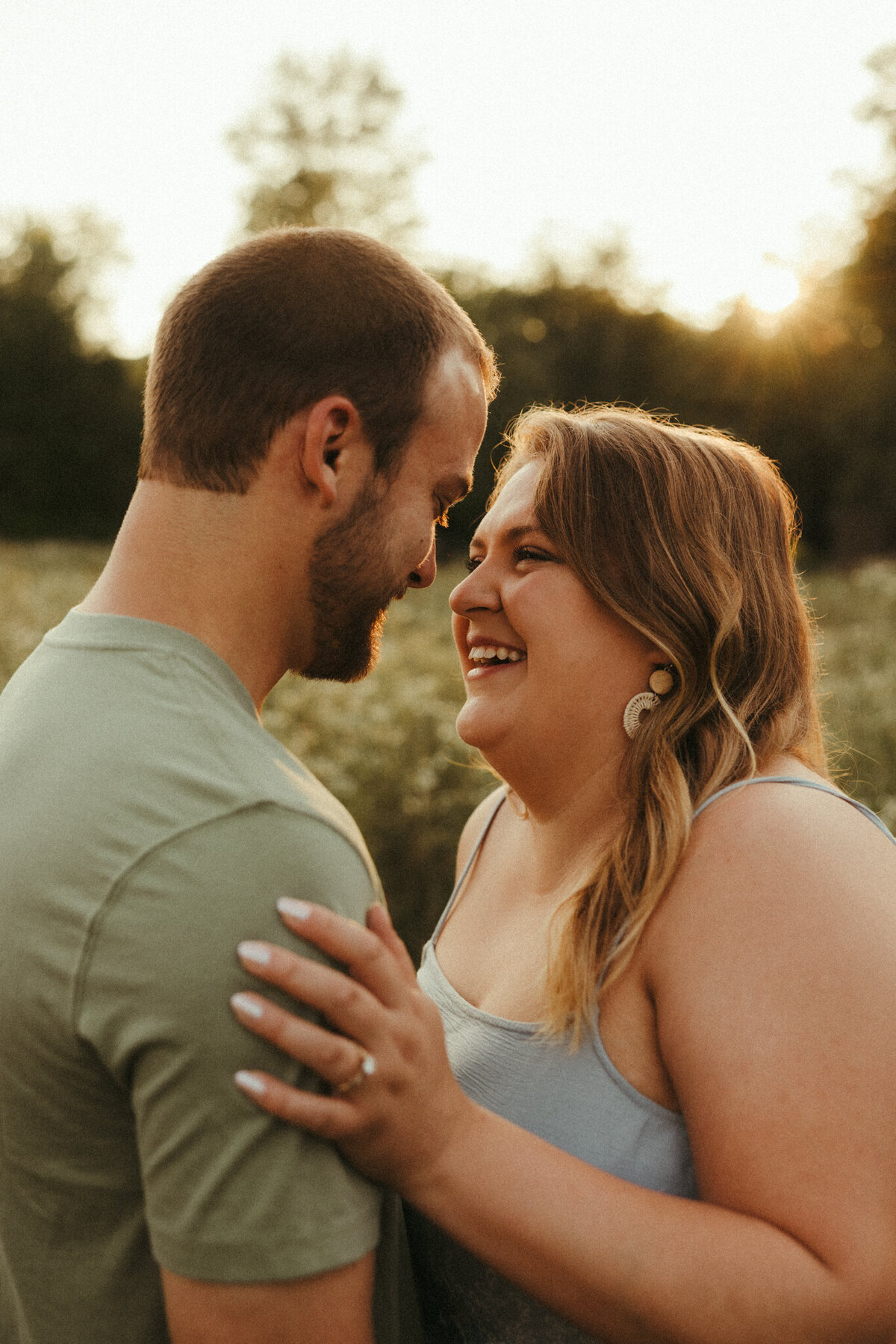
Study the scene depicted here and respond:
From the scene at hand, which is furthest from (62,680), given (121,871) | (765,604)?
(765,604)

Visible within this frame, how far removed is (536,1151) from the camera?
1867 millimetres

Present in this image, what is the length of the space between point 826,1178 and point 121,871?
1245mm

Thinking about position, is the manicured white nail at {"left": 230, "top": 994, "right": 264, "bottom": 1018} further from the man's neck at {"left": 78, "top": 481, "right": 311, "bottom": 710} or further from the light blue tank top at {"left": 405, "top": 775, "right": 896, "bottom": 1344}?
the light blue tank top at {"left": 405, "top": 775, "right": 896, "bottom": 1344}

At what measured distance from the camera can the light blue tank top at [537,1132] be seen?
207cm

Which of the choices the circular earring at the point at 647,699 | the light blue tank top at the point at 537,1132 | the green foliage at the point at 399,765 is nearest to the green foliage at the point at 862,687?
the circular earring at the point at 647,699

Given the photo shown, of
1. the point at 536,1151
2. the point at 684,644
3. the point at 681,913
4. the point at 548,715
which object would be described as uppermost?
the point at 684,644

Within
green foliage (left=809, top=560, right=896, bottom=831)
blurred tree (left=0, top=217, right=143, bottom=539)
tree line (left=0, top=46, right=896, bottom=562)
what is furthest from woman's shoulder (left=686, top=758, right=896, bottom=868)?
blurred tree (left=0, top=217, right=143, bottom=539)

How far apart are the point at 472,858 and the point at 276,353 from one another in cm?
173

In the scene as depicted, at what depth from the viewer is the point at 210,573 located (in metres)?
1.95

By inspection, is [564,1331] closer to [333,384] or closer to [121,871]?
[121,871]

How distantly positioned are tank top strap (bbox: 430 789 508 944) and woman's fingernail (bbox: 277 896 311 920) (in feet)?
5.32

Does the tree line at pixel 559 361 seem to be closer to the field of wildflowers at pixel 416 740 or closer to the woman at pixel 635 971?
the field of wildflowers at pixel 416 740

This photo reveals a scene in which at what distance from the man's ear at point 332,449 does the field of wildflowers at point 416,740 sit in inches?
62.0

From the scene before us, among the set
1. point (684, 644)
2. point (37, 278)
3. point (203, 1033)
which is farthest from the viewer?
point (37, 278)
